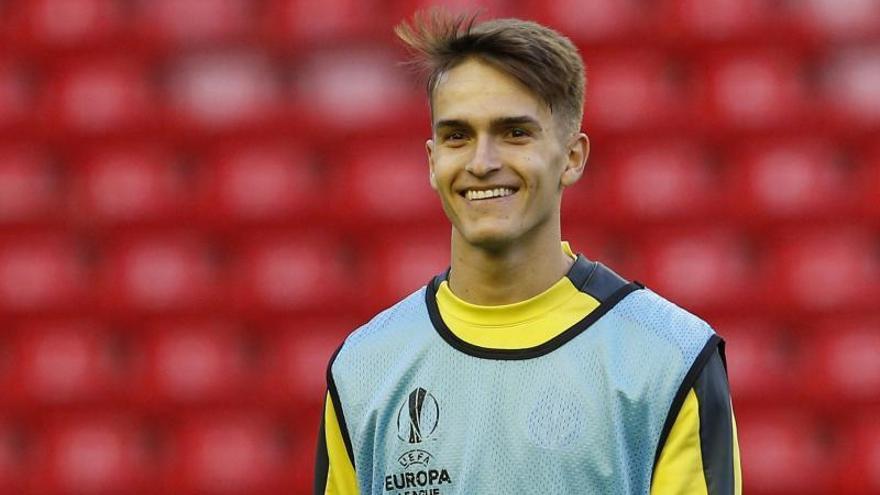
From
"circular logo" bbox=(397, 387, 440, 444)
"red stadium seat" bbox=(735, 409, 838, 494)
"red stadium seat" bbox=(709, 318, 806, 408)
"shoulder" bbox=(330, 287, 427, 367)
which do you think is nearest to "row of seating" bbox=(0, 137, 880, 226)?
"red stadium seat" bbox=(709, 318, 806, 408)

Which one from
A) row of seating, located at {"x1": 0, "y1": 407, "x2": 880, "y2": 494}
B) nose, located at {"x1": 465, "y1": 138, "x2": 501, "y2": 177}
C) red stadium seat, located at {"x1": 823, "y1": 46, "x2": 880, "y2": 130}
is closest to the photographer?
nose, located at {"x1": 465, "y1": 138, "x2": 501, "y2": 177}

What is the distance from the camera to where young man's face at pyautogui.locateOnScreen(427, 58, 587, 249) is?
1.80 meters

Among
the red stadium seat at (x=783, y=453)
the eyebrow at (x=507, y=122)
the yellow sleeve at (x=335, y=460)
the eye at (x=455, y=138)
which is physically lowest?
the red stadium seat at (x=783, y=453)

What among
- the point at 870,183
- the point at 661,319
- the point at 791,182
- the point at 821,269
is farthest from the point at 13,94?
the point at 661,319

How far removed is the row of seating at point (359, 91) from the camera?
16.2 ft

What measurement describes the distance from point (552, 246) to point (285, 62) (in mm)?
3357

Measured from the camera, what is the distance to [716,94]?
4.99m

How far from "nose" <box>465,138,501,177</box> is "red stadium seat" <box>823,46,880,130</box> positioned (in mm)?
3312

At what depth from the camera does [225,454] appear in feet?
15.8

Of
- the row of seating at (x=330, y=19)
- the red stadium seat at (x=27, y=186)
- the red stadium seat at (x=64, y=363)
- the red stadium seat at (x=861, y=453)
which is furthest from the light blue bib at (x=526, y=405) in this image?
the red stadium seat at (x=27, y=186)

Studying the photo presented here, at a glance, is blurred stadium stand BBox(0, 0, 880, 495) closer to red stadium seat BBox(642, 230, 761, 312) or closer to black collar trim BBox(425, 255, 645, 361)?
red stadium seat BBox(642, 230, 761, 312)

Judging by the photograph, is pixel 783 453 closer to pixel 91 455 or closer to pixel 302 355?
pixel 302 355

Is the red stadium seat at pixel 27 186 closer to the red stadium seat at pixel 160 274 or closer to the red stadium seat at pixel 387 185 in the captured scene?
the red stadium seat at pixel 160 274

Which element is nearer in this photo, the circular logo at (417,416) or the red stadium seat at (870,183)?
the circular logo at (417,416)
